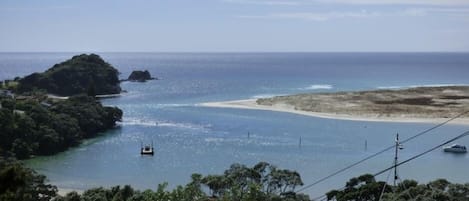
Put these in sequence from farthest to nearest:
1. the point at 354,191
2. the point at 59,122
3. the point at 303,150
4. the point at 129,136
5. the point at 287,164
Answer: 1. the point at 129,136
2. the point at 59,122
3. the point at 303,150
4. the point at 287,164
5. the point at 354,191

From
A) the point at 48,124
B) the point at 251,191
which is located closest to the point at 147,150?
the point at 48,124

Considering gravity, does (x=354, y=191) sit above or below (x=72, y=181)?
above

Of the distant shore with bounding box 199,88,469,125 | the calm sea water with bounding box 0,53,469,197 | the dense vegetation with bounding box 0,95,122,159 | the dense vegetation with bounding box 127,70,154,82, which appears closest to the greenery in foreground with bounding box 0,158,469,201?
the calm sea water with bounding box 0,53,469,197

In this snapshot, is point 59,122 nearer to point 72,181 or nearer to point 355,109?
point 72,181

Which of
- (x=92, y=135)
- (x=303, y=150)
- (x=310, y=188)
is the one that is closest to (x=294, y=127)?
(x=303, y=150)

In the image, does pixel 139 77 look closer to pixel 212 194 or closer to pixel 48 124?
pixel 48 124

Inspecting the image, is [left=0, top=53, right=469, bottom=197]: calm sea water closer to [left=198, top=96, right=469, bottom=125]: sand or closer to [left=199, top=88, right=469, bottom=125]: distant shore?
[left=198, top=96, right=469, bottom=125]: sand
